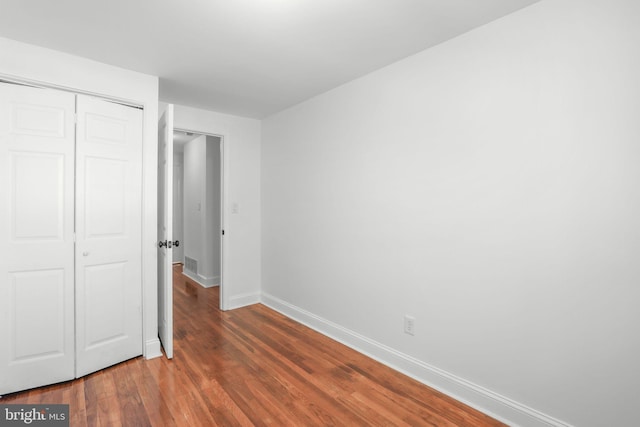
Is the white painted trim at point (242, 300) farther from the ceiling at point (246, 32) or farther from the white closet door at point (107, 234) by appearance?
the ceiling at point (246, 32)

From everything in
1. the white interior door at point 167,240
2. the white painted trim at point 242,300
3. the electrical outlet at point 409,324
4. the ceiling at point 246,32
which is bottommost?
the white painted trim at point 242,300

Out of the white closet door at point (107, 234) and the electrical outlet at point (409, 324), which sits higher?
the white closet door at point (107, 234)

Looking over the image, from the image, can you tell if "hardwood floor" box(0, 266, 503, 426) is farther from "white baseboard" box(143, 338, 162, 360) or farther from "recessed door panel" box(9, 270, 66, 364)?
"recessed door panel" box(9, 270, 66, 364)

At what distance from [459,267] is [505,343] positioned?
538 millimetres

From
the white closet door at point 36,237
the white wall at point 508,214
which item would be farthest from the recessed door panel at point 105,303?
the white wall at point 508,214

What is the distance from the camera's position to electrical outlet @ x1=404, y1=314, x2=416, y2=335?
2.50 meters

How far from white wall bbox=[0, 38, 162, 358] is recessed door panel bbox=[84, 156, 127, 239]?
0.18 m

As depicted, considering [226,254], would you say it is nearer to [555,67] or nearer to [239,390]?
[239,390]

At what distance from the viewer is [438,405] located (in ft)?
6.94

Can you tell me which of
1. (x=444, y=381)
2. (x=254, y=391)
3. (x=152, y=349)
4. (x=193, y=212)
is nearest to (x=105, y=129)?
(x=152, y=349)

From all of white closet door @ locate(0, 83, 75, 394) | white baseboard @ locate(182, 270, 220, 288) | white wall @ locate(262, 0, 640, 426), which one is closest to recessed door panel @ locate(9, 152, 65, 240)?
white closet door @ locate(0, 83, 75, 394)

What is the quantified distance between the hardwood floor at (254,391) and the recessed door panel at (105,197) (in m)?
1.17

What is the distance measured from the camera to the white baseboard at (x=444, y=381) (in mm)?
1877

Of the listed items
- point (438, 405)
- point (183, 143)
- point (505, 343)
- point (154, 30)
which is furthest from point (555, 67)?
point (183, 143)
